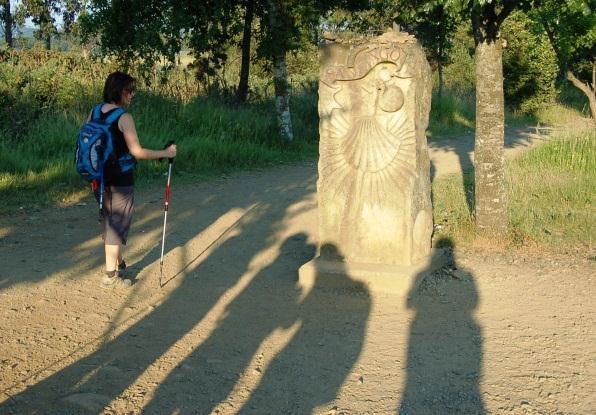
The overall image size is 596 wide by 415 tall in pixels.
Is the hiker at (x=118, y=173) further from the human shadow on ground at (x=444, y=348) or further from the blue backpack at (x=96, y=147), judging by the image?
the human shadow on ground at (x=444, y=348)

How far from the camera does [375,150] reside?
622 centimetres

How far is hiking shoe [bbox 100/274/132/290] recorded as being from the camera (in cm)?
630

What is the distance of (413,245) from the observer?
6336 millimetres

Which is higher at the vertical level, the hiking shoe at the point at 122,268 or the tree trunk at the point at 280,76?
the tree trunk at the point at 280,76

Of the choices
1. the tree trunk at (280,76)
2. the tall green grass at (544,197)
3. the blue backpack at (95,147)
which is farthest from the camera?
the tree trunk at (280,76)

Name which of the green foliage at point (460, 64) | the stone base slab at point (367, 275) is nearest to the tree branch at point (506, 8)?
the stone base slab at point (367, 275)

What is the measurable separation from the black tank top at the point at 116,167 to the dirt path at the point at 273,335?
96 centimetres

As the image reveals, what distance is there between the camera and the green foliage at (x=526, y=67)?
80.6 feet

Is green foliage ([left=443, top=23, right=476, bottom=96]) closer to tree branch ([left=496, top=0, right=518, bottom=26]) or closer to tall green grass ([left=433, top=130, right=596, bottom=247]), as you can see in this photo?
tall green grass ([left=433, top=130, right=596, bottom=247])

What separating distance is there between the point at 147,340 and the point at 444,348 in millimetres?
2083

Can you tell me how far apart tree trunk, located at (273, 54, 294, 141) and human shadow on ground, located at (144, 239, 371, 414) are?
852 centimetres

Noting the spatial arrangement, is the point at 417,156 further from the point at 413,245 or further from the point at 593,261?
the point at 593,261

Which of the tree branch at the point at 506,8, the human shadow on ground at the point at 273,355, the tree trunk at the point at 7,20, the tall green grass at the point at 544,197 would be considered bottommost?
the human shadow on ground at the point at 273,355

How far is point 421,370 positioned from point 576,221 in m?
4.41
